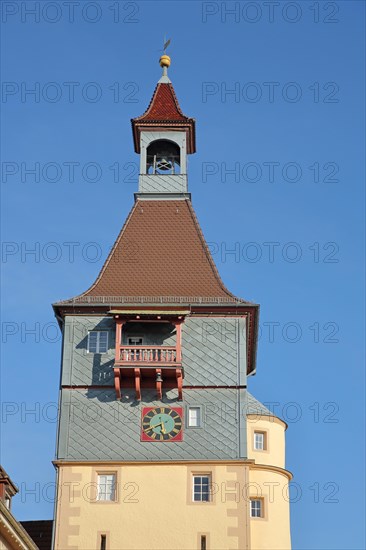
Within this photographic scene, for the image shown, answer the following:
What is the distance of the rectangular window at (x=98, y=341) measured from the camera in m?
45.0

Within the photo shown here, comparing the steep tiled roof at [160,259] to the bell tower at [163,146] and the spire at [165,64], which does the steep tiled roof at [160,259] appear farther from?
the spire at [165,64]

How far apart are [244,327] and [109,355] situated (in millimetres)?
4879

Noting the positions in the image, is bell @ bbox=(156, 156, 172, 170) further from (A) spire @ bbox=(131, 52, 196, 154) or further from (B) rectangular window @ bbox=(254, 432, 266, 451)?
(B) rectangular window @ bbox=(254, 432, 266, 451)

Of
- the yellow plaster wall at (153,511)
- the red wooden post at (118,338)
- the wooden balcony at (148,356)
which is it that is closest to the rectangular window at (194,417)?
the yellow plaster wall at (153,511)

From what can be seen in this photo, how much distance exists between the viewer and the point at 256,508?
44.3 m

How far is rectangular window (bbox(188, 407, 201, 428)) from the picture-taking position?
143 ft

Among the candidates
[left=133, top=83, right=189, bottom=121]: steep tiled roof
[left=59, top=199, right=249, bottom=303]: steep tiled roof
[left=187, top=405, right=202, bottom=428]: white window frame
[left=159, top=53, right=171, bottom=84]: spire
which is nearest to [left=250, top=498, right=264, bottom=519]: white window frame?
[left=187, top=405, right=202, bottom=428]: white window frame

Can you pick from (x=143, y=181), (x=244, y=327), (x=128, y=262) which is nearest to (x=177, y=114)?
(x=143, y=181)

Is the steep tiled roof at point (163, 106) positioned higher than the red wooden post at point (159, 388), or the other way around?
the steep tiled roof at point (163, 106)

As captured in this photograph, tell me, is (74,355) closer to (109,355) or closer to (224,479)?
(109,355)

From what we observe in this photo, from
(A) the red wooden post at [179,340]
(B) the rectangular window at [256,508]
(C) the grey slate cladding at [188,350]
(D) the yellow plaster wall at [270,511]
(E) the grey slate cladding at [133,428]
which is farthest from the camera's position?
(C) the grey slate cladding at [188,350]

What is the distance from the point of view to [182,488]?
4272 cm

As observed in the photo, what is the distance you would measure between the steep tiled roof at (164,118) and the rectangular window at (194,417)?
1356cm

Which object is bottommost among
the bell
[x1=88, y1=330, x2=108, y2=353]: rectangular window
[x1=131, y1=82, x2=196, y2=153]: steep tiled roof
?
[x1=88, y1=330, x2=108, y2=353]: rectangular window
